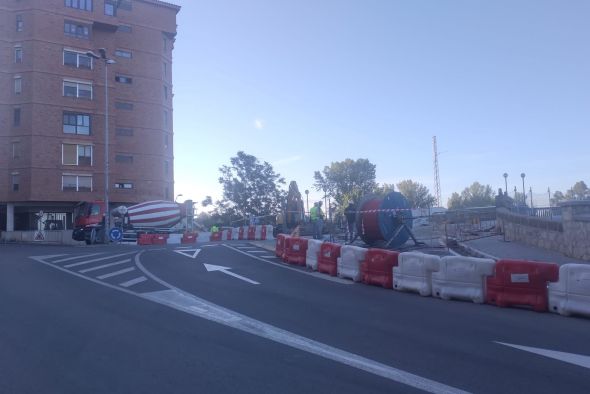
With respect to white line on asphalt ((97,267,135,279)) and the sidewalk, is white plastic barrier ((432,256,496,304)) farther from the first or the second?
white line on asphalt ((97,267,135,279))

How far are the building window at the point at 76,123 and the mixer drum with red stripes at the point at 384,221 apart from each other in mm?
33551

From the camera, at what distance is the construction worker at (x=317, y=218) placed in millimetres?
25750

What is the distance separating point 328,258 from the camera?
1502 centimetres

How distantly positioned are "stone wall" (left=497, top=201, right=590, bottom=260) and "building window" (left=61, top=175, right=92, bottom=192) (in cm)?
3802

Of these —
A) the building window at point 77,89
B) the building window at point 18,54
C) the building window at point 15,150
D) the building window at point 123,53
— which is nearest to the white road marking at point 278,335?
the building window at point 15,150

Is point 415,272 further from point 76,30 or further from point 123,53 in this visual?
point 123,53

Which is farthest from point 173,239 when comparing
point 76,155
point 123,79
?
point 123,79

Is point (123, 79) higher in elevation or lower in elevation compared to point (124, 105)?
higher

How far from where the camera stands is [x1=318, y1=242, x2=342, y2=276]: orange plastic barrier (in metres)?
14.7

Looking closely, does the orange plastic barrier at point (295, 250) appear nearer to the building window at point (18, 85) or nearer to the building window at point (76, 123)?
the building window at point (76, 123)

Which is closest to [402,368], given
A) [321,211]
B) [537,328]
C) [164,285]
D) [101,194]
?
[537,328]

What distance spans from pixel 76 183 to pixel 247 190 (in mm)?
31459

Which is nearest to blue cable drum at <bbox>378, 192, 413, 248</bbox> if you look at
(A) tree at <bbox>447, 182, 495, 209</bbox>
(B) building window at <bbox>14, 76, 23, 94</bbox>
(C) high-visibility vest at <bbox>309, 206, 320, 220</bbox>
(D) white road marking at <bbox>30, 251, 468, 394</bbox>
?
(C) high-visibility vest at <bbox>309, 206, 320, 220</bbox>

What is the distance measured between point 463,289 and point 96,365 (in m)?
7.27
